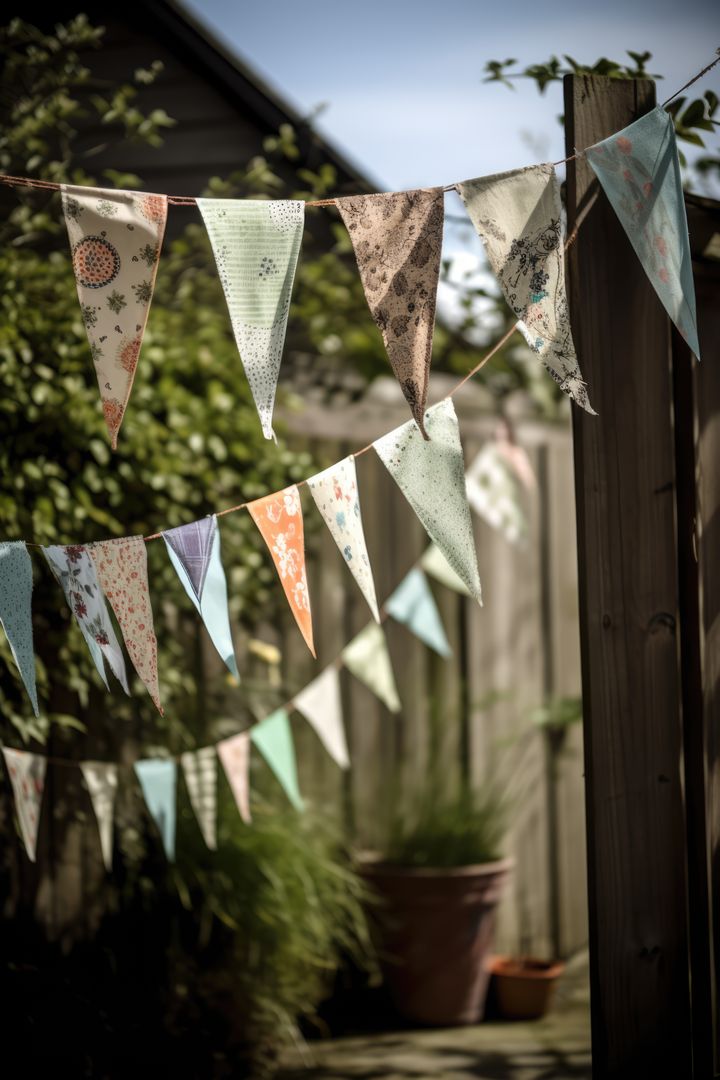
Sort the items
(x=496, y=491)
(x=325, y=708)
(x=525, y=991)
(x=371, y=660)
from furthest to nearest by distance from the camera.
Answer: (x=496, y=491) < (x=525, y=991) < (x=371, y=660) < (x=325, y=708)

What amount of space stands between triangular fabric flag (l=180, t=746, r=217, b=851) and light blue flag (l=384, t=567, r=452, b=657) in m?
0.81

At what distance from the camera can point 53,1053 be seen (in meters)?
2.33

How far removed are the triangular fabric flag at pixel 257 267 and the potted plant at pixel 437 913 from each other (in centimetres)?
213

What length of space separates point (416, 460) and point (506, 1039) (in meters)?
2.17

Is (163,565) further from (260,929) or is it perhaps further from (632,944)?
(632,944)

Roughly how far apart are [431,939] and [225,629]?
5.99 feet

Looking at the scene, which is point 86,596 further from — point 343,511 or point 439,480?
point 439,480

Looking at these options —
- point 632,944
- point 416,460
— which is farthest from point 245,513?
point 632,944

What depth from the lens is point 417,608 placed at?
3.33 metres

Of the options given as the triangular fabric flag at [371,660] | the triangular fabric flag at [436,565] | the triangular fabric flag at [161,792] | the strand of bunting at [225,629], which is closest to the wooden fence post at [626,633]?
the strand of bunting at [225,629]

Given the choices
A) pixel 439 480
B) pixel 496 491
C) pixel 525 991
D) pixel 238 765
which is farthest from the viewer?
pixel 496 491

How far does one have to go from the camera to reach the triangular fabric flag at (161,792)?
101 inches

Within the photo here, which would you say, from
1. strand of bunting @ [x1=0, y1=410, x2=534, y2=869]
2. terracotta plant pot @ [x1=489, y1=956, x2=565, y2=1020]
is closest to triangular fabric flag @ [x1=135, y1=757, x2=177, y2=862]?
strand of bunting @ [x1=0, y1=410, x2=534, y2=869]

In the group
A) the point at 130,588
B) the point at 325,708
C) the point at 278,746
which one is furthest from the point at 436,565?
the point at 130,588
